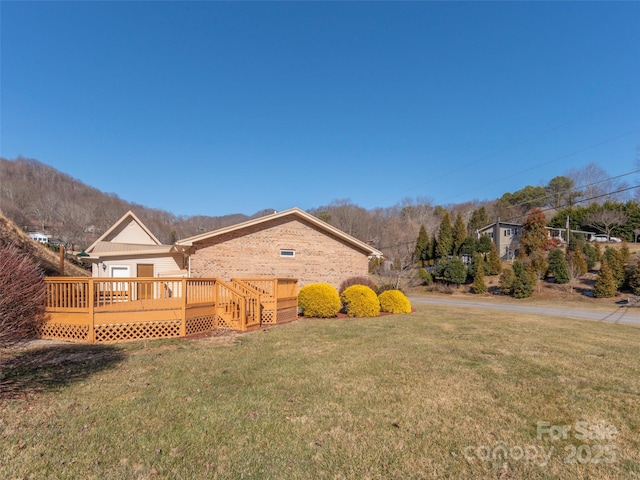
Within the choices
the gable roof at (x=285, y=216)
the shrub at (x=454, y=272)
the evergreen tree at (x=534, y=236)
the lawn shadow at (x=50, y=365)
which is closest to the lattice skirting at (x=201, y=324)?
the lawn shadow at (x=50, y=365)

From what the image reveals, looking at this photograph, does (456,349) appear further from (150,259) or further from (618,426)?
(150,259)

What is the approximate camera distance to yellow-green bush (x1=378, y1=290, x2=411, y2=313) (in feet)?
47.4

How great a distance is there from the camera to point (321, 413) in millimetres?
4211

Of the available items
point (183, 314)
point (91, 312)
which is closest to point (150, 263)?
point (91, 312)

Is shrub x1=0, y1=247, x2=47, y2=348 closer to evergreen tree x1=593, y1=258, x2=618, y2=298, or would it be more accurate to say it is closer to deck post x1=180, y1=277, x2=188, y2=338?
deck post x1=180, y1=277, x2=188, y2=338

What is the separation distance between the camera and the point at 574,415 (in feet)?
13.5

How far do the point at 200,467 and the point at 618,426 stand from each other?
4.46m

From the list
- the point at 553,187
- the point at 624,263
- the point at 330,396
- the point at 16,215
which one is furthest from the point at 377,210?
the point at 330,396

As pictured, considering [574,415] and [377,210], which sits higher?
[377,210]

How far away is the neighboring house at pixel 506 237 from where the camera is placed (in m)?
41.9

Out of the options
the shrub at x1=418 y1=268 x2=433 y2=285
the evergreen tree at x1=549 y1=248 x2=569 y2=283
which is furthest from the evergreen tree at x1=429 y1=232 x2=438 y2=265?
the evergreen tree at x1=549 y1=248 x2=569 y2=283

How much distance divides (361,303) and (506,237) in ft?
120

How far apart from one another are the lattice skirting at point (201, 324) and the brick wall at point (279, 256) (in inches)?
193

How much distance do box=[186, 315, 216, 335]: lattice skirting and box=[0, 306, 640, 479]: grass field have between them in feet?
6.20
